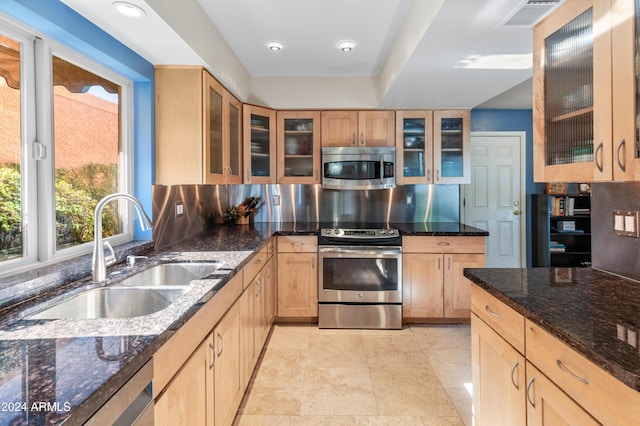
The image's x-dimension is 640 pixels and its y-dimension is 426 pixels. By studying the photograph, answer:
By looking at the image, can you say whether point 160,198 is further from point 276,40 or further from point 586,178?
point 586,178

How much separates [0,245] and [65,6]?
42.2 inches

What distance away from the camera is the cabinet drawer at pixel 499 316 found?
3.75 feet

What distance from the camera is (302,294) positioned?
3100 mm

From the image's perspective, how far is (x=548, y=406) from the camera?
3.23 ft

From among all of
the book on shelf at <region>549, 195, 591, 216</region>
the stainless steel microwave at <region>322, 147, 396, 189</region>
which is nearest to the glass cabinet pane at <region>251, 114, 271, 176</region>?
the stainless steel microwave at <region>322, 147, 396, 189</region>

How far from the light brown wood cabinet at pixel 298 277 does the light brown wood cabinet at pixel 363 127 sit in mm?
1089

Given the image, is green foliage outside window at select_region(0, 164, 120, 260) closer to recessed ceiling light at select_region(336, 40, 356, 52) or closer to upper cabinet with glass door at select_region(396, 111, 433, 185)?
recessed ceiling light at select_region(336, 40, 356, 52)

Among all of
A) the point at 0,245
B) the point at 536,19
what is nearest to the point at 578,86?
the point at 536,19

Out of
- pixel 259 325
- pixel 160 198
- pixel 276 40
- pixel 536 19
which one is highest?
pixel 276 40

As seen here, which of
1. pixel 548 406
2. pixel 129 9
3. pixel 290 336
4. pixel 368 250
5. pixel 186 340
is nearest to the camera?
pixel 548 406

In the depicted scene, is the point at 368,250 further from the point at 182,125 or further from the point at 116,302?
the point at 116,302

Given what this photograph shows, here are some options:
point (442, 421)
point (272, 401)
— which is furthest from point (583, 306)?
point (272, 401)

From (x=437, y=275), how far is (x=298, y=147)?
183 cm

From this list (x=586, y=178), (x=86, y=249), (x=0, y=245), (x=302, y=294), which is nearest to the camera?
(x=586, y=178)
